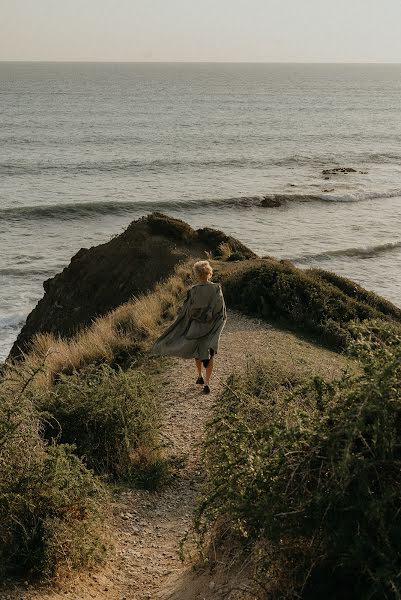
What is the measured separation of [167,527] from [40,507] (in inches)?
63.5

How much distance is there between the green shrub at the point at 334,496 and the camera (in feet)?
14.5

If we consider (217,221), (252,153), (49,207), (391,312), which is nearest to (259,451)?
(391,312)

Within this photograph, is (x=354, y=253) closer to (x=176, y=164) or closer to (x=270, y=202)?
(x=270, y=202)

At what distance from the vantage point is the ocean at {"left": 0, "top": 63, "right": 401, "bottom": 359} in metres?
31.3

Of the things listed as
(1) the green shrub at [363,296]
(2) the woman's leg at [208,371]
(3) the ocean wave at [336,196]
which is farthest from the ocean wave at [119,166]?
(2) the woman's leg at [208,371]

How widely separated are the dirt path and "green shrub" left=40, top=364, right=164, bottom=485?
466 millimetres

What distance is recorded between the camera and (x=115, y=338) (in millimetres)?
13945

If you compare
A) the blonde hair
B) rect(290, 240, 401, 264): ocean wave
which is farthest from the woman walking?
rect(290, 240, 401, 264): ocean wave

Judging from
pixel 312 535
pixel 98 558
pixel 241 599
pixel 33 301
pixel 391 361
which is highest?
pixel 391 361

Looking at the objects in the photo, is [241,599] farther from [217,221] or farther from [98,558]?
[217,221]

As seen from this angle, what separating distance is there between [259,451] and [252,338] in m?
8.68

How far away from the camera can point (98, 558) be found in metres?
6.27

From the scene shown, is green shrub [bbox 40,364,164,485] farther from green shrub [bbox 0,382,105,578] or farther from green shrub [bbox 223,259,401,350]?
green shrub [bbox 223,259,401,350]

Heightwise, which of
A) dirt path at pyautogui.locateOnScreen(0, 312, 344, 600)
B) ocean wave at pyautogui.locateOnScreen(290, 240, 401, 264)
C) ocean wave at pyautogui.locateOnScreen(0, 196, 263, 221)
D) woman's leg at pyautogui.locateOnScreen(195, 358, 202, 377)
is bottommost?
ocean wave at pyautogui.locateOnScreen(290, 240, 401, 264)
